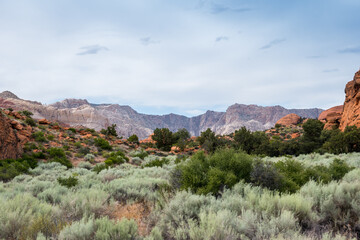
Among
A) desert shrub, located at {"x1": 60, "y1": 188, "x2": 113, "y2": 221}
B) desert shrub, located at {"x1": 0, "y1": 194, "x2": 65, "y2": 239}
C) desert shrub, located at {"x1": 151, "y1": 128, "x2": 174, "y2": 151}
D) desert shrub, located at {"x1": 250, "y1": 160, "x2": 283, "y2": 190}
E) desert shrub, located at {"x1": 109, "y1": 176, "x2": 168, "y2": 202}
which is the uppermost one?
desert shrub, located at {"x1": 250, "y1": 160, "x2": 283, "y2": 190}

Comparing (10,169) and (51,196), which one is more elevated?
(51,196)

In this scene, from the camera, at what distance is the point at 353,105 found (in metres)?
24.0

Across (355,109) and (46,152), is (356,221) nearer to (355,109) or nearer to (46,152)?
(46,152)

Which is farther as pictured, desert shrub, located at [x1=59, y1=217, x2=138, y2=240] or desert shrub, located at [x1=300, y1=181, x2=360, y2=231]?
desert shrub, located at [x1=300, y1=181, x2=360, y2=231]

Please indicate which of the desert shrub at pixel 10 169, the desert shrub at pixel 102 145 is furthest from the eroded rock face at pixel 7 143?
the desert shrub at pixel 102 145

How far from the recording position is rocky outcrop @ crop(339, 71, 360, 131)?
884 inches

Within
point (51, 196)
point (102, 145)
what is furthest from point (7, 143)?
point (102, 145)

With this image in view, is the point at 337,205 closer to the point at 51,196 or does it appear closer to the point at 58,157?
the point at 51,196

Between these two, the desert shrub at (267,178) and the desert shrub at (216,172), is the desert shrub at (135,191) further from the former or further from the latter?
the desert shrub at (267,178)

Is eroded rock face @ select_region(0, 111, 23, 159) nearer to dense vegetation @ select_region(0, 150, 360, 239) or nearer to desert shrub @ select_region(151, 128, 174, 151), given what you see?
dense vegetation @ select_region(0, 150, 360, 239)

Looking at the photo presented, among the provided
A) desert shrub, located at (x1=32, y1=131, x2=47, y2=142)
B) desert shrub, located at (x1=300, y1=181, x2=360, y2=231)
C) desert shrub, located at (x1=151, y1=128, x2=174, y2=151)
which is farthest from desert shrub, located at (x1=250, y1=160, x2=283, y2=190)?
desert shrub, located at (x1=151, y1=128, x2=174, y2=151)

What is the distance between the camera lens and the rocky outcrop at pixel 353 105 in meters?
22.5

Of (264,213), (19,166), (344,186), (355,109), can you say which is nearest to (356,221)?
(344,186)

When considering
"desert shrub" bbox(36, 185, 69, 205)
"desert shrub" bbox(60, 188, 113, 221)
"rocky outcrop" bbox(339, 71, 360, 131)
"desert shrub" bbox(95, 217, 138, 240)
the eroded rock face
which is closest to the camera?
"desert shrub" bbox(95, 217, 138, 240)
